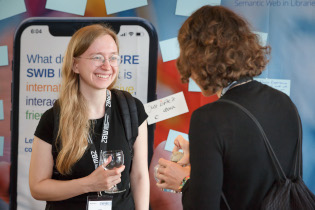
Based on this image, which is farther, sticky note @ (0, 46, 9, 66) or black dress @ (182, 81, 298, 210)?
sticky note @ (0, 46, 9, 66)

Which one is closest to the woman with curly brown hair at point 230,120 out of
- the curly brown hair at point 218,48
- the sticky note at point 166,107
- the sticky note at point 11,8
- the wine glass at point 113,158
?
the curly brown hair at point 218,48

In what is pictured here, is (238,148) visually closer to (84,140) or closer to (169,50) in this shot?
(84,140)

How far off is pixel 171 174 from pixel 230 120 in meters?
0.37

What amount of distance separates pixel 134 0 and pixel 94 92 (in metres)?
1.16

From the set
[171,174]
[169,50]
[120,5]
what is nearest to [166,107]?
[169,50]

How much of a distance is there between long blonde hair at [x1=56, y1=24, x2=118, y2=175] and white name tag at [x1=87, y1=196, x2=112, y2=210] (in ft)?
0.59

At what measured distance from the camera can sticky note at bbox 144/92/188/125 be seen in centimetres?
267

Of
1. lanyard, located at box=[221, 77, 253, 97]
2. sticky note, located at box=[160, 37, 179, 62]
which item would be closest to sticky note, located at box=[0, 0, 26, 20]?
sticky note, located at box=[160, 37, 179, 62]

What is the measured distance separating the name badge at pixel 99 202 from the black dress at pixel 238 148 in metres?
0.61

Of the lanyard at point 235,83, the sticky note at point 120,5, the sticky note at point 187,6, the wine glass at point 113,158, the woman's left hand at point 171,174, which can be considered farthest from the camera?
the sticky note at point 120,5

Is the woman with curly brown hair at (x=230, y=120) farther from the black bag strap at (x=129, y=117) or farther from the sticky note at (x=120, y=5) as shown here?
the sticky note at (x=120, y=5)

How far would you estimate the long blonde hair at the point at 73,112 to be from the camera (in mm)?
1703

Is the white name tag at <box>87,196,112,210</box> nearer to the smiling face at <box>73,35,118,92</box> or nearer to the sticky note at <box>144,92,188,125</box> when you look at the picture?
the smiling face at <box>73,35,118,92</box>

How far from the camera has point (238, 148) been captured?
1.09 meters
